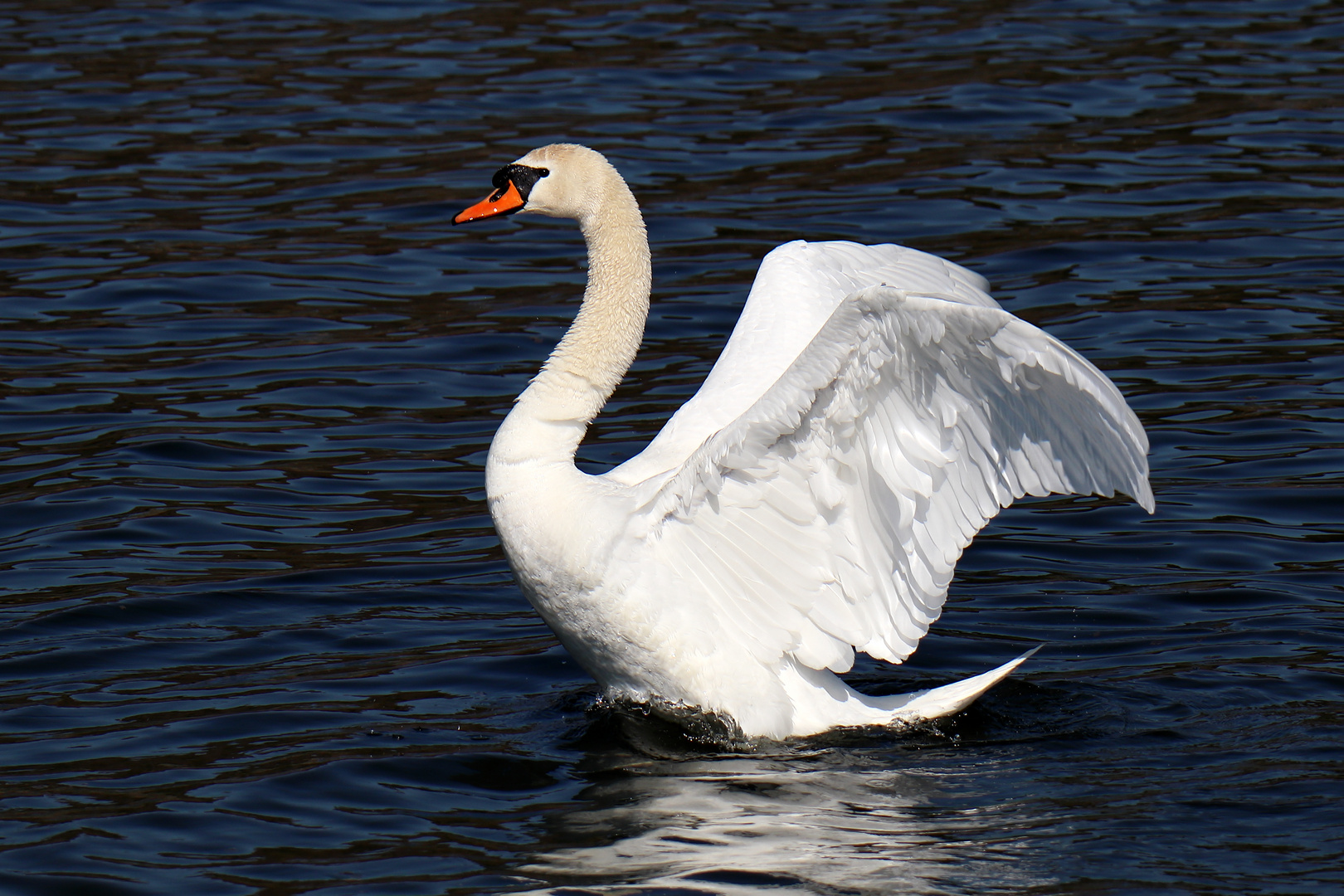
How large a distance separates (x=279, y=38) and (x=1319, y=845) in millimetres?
12734

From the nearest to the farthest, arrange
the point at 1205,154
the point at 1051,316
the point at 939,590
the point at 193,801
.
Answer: the point at 193,801 < the point at 939,590 < the point at 1051,316 < the point at 1205,154

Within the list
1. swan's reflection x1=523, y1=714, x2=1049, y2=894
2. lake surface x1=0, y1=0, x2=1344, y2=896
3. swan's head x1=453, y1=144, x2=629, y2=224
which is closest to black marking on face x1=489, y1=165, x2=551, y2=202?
swan's head x1=453, y1=144, x2=629, y2=224

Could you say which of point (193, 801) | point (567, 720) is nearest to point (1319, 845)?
point (567, 720)

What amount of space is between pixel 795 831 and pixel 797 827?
0.04 m

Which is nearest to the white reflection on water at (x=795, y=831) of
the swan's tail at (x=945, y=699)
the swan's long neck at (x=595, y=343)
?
the swan's tail at (x=945, y=699)

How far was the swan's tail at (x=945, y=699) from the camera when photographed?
6184mm

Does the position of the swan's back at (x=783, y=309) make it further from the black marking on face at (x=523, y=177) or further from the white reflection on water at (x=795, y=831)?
the white reflection on water at (x=795, y=831)

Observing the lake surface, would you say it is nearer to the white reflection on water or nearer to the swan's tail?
the white reflection on water

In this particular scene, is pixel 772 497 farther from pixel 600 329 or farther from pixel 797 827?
pixel 797 827

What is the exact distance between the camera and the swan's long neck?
614cm

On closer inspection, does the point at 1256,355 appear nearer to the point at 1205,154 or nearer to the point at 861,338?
the point at 1205,154

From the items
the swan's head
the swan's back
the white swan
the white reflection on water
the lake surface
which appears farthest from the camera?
the swan's back

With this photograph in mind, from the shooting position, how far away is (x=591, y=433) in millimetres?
9539

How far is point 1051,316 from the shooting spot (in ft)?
34.5
